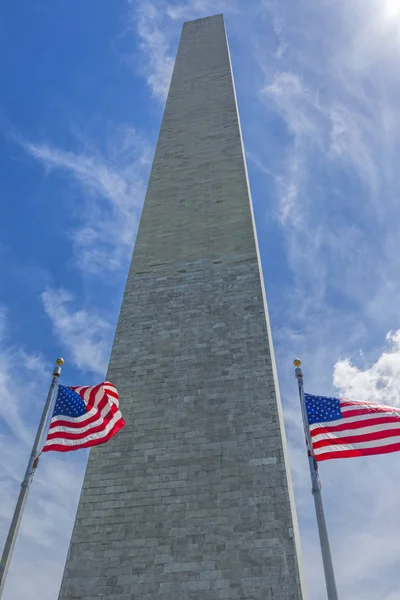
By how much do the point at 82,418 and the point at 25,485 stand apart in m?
1.59

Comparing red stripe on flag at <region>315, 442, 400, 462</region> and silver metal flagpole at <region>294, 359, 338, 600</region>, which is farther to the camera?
red stripe on flag at <region>315, 442, 400, 462</region>

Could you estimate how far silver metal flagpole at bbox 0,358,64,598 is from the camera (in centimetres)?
865

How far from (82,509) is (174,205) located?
9.80 m

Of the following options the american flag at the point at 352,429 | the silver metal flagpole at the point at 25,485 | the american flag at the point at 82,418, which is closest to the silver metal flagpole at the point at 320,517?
the american flag at the point at 352,429

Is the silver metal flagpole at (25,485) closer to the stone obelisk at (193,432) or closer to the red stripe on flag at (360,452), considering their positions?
the stone obelisk at (193,432)

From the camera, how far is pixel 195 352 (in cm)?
1319

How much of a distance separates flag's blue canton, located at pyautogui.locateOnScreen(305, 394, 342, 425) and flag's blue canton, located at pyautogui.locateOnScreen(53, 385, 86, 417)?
174 inches

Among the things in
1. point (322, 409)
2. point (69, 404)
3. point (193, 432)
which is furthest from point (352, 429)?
point (69, 404)

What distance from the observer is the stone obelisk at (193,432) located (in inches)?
384

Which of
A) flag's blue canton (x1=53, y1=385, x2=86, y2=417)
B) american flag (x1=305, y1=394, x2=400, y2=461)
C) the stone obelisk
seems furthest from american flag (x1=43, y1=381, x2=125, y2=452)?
american flag (x1=305, y1=394, x2=400, y2=461)

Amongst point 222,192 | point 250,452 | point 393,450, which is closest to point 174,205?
point 222,192

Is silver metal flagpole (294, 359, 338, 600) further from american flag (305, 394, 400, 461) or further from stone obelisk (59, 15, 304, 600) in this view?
stone obelisk (59, 15, 304, 600)

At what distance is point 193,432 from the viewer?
11648 mm

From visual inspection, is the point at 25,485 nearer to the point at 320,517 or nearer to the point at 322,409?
the point at 320,517
